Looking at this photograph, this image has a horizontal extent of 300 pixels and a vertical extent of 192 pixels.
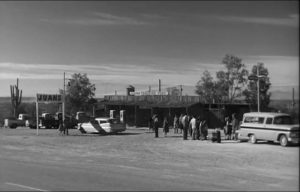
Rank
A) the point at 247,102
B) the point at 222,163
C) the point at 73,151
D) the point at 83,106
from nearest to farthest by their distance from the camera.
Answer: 1. the point at 222,163
2. the point at 73,151
3. the point at 247,102
4. the point at 83,106

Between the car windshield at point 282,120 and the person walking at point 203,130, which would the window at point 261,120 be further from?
the person walking at point 203,130

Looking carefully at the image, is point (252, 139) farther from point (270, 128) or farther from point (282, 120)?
point (282, 120)

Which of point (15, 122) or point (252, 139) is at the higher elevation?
point (15, 122)

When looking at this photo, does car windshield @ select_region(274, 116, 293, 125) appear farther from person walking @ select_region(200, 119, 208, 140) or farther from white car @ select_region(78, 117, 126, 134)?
white car @ select_region(78, 117, 126, 134)

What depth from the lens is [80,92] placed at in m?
71.3

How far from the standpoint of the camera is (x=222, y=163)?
1981cm

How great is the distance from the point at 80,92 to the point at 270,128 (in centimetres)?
4628

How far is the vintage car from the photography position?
2603 cm

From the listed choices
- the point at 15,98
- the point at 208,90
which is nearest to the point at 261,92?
the point at 208,90

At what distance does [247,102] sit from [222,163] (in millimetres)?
34363

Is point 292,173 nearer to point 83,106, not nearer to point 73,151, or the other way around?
point 73,151

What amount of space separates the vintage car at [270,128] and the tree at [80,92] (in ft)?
143

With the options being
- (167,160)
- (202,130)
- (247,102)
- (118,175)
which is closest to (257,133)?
(202,130)

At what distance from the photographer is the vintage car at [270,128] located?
2603 cm
